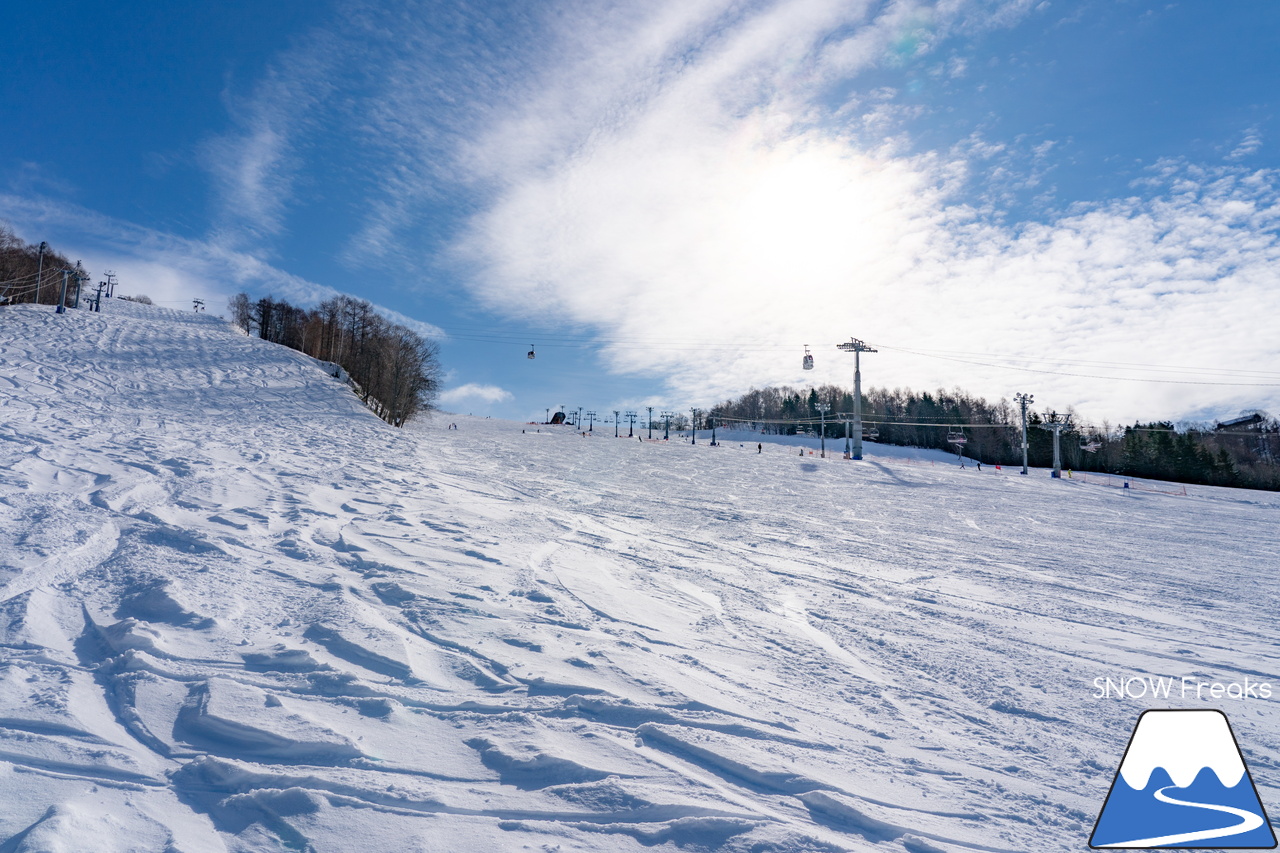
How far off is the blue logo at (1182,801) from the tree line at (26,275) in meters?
58.8

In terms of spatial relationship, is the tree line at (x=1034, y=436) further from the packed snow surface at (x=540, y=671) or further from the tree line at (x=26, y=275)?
the tree line at (x=26, y=275)

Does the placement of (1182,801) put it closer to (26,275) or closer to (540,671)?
(540,671)

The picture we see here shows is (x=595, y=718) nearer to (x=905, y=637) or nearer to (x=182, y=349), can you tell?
(x=905, y=637)

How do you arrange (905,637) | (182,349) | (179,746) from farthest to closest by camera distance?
(182,349) → (905,637) → (179,746)

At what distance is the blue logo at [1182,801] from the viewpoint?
2795mm

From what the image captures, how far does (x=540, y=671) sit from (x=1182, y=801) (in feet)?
12.6

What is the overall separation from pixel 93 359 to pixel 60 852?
110 feet

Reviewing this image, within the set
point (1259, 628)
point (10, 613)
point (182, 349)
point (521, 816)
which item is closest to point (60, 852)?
point (521, 816)

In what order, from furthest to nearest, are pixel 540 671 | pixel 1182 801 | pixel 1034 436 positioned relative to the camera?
1. pixel 1034 436
2. pixel 540 671
3. pixel 1182 801

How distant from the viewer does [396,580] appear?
20.0 feet

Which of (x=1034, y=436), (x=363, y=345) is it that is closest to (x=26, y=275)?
(x=363, y=345)

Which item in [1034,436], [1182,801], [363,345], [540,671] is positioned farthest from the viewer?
[1034,436]

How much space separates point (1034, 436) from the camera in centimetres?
7844

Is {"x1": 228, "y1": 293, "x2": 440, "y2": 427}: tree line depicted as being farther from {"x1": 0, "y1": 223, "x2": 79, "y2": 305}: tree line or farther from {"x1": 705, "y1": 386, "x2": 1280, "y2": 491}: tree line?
{"x1": 705, "y1": 386, "x2": 1280, "y2": 491}: tree line
